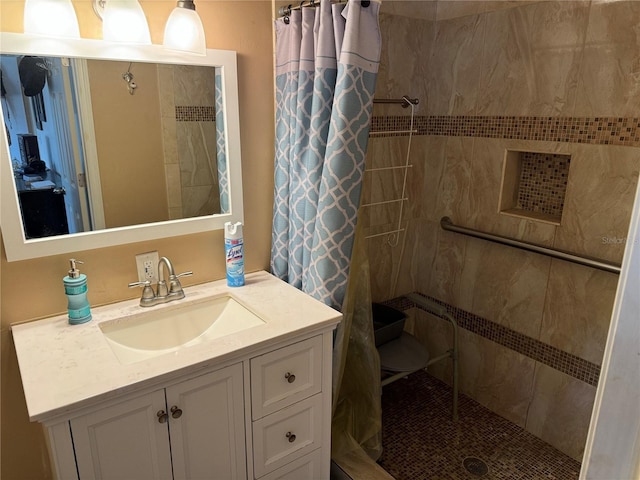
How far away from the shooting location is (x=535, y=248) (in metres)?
2.02

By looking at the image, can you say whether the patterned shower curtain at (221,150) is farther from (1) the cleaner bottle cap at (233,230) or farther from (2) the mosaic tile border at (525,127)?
(2) the mosaic tile border at (525,127)

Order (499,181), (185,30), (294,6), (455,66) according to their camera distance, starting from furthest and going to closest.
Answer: (455,66)
(499,181)
(294,6)
(185,30)

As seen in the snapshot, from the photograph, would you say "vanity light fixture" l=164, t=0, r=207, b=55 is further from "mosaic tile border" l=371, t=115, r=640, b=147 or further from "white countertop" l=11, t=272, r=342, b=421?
"mosaic tile border" l=371, t=115, r=640, b=147

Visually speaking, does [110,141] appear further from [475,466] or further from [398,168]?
[475,466]

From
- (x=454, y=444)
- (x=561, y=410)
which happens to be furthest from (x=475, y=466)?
(x=561, y=410)

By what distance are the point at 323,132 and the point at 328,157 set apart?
0.11 m

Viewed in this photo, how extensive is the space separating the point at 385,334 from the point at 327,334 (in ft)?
2.85

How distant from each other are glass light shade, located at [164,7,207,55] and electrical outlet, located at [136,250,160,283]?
680 mm

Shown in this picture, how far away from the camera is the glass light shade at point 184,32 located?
1.37 metres

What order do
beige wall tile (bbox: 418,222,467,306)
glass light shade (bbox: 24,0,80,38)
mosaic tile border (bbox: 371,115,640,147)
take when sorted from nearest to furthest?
glass light shade (bbox: 24,0,80,38)
mosaic tile border (bbox: 371,115,640,147)
beige wall tile (bbox: 418,222,467,306)

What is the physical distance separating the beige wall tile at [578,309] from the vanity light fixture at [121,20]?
185 cm

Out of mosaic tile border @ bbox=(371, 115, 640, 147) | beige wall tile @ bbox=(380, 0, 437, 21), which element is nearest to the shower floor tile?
mosaic tile border @ bbox=(371, 115, 640, 147)

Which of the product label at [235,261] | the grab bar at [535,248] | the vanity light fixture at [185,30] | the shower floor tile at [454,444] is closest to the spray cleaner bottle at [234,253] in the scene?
the product label at [235,261]

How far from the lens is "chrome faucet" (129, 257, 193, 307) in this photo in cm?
151
